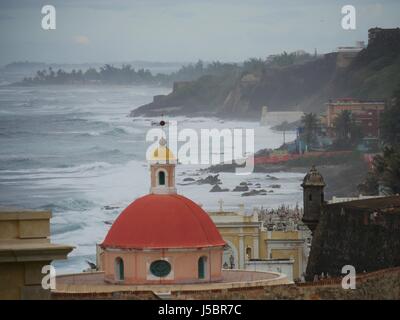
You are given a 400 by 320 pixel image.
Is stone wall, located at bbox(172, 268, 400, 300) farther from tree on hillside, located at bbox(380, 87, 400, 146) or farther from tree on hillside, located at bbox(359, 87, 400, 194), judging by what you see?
tree on hillside, located at bbox(380, 87, 400, 146)

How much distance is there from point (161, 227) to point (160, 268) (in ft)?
4.03

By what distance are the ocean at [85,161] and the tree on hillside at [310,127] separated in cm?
168

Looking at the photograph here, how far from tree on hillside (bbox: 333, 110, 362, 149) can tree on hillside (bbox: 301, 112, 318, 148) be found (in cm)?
74

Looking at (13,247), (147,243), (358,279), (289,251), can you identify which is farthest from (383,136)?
(13,247)

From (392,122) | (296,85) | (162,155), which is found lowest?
(392,122)

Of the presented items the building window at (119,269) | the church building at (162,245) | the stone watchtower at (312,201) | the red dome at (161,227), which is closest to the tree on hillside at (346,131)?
the stone watchtower at (312,201)

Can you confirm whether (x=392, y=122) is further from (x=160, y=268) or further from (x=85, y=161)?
(x=160, y=268)

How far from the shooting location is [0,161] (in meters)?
88.4

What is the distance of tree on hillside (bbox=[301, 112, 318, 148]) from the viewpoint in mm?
100000

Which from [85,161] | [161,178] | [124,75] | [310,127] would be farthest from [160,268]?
[310,127]

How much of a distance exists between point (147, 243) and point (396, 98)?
1187 inches

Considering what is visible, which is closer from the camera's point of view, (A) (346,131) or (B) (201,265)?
(B) (201,265)

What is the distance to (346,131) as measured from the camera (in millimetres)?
100875

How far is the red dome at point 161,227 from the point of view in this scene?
7338cm
